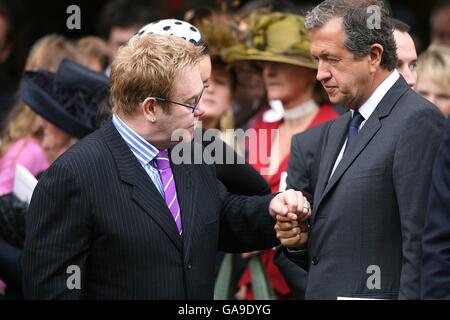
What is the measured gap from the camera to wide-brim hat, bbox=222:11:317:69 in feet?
17.6

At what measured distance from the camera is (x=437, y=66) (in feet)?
19.2

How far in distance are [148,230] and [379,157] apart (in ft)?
2.87

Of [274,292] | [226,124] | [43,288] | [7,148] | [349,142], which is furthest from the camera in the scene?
[226,124]

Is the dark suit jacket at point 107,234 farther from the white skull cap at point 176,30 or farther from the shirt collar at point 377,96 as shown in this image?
the shirt collar at point 377,96

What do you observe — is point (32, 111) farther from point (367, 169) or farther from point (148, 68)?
point (367, 169)

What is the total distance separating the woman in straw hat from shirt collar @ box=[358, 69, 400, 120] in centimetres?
148

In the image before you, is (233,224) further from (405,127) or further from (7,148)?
(7,148)

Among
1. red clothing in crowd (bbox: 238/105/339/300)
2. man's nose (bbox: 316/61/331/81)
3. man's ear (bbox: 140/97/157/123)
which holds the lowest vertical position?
red clothing in crowd (bbox: 238/105/339/300)

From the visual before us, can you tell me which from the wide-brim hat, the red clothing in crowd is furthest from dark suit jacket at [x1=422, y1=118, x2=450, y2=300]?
the wide-brim hat

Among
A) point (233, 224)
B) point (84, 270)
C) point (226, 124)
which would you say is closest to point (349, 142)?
point (233, 224)

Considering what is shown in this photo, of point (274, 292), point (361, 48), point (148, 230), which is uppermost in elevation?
point (361, 48)

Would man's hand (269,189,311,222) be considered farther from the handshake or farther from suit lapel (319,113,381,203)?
suit lapel (319,113,381,203)

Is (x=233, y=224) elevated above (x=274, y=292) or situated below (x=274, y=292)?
above
